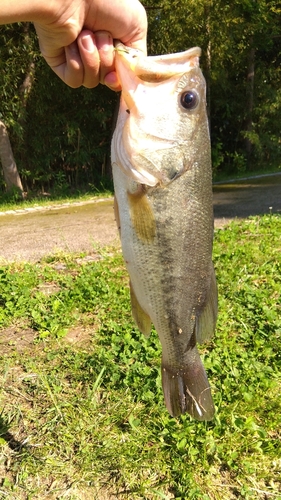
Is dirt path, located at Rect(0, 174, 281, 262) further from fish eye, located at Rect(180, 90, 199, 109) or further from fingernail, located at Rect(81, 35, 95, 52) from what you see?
fish eye, located at Rect(180, 90, 199, 109)

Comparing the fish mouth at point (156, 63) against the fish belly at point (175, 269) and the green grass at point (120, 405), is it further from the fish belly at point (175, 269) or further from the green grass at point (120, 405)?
the green grass at point (120, 405)

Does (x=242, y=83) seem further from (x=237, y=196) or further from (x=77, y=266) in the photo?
(x=77, y=266)

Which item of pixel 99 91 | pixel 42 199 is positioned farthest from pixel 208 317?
pixel 99 91

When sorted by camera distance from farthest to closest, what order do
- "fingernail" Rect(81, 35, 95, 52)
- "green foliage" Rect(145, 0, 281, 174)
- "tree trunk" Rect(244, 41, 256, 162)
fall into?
"tree trunk" Rect(244, 41, 256, 162) < "green foliage" Rect(145, 0, 281, 174) < "fingernail" Rect(81, 35, 95, 52)

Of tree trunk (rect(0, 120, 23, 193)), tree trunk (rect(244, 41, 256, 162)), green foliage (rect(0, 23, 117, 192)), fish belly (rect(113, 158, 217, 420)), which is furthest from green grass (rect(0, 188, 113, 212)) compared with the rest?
fish belly (rect(113, 158, 217, 420))

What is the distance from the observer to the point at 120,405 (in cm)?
257

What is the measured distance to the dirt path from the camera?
5.70 meters

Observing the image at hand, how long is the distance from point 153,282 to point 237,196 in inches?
334

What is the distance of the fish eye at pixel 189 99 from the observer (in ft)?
5.78

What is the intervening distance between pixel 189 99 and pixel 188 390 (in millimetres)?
1210

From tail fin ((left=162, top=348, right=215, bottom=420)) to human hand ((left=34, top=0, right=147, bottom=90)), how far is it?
4.08ft

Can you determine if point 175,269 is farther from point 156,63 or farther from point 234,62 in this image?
point 234,62

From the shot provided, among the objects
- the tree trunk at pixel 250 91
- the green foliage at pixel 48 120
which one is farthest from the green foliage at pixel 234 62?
the green foliage at pixel 48 120

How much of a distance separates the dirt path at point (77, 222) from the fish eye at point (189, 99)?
11.7 ft
